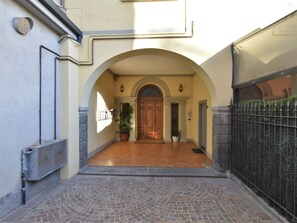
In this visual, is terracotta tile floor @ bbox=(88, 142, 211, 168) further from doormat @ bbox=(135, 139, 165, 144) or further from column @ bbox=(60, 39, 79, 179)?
doormat @ bbox=(135, 139, 165, 144)

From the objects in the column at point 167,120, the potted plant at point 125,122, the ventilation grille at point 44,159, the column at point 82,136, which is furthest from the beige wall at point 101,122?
the column at point 167,120

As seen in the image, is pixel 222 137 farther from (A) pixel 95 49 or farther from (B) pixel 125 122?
(B) pixel 125 122

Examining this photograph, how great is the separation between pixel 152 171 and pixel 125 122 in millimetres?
4583

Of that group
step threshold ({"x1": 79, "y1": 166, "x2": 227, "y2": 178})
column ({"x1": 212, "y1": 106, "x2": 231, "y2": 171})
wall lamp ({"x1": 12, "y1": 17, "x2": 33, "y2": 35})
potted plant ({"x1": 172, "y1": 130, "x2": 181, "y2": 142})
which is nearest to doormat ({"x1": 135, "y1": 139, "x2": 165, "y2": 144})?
potted plant ({"x1": 172, "y1": 130, "x2": 181, "y2": 142})

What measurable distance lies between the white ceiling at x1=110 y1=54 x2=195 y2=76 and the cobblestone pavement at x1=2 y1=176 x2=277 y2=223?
13.0ft

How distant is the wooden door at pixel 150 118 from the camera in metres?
9.46

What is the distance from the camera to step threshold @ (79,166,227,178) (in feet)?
14.3

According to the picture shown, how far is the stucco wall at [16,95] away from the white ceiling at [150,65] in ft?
11.0

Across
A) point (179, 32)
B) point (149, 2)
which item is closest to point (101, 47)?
point (149, 2)

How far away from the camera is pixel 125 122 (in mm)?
8891

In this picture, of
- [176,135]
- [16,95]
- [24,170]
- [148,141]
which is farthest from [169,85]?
[24,170]

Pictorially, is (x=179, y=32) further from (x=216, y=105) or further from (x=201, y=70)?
(x=216, y=105)

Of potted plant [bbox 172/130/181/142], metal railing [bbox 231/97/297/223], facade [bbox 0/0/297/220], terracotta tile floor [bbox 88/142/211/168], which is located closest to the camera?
metal railing [bbox 231/97/297/223]

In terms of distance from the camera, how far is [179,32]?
4375mm
